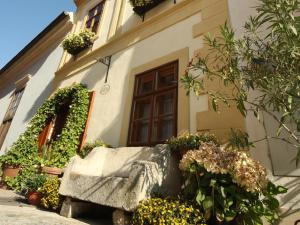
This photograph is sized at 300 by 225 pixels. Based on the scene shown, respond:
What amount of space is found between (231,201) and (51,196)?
9.41 ft

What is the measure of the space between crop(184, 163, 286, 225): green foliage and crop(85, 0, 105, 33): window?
705 cm

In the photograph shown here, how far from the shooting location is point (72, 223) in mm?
3160

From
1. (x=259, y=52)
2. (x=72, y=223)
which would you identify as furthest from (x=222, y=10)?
(x=72, y=223)

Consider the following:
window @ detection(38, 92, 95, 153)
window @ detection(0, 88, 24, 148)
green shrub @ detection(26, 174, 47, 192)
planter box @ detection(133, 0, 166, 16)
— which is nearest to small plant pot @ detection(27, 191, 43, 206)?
green shrub @ detection(26, 174, 47, 192)

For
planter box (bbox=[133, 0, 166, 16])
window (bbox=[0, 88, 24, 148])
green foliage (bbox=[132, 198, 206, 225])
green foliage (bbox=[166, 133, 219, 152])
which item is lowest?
green foliage (bbox=[132, 198, 206, 225])

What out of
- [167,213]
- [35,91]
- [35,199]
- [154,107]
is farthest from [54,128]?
[167,213]

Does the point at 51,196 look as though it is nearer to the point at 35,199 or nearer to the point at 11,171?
the point at 35,199

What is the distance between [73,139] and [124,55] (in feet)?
7.76

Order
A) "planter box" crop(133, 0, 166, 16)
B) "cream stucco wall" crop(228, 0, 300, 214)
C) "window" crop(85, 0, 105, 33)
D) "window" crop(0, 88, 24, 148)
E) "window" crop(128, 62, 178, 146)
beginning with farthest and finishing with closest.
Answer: "window" crop(0, 88, 24, 148), "window" crop(85, 0, 105, 33), "planter box" crop(133, 0, 166, 16), "window" crop(128, 62, 178, 146), "cream stucco wall" crop(228, 0, 300, 214)

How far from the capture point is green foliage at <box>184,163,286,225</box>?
2.44m

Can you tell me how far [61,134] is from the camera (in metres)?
6.22

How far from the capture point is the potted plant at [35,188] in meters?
4.48

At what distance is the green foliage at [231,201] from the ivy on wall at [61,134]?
3995 mm

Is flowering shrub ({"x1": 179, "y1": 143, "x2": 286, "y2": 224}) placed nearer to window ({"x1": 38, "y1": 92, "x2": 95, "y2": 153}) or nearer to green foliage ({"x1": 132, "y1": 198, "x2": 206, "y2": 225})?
green foliage ({"x1": 132, "y1": 198, "x2": 206, "y2": 225})
